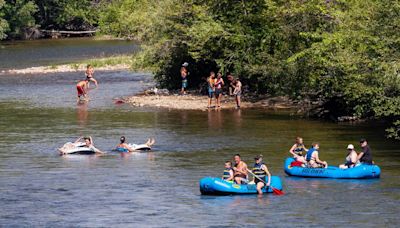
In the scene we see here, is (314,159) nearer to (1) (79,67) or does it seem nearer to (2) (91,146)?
(2) (91,146)

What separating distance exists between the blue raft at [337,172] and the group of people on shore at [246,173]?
2932 mm

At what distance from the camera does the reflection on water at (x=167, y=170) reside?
2730 cm

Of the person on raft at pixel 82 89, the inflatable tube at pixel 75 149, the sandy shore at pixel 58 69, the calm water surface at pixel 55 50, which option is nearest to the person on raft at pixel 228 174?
the inflatable tube at pixel 75 149

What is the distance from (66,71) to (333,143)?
37.4 metres

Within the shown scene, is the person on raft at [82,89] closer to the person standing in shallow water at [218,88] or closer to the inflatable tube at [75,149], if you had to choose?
the person standing in shallow water at [218,88]

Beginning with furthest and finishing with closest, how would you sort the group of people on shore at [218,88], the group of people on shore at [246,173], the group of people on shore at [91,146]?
1. the group of people on shore at [218,88]
2. the group of people on shore at [91,146]
3. the group of people on shore at [246,173]

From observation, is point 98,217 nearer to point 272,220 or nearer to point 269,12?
point 272,220

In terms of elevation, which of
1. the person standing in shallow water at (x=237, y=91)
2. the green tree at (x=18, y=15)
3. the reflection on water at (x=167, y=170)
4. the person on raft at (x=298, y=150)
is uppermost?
the green tree at (x=18, y=15)

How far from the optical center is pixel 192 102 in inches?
1973

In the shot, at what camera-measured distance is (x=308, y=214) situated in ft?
89.2

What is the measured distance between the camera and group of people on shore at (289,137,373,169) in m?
31.7

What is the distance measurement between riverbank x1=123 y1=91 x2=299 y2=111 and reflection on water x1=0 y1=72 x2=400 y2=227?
4.69 ft

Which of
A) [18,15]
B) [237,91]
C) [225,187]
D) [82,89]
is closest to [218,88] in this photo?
[237,91]

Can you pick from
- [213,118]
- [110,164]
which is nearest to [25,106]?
[213,118]
